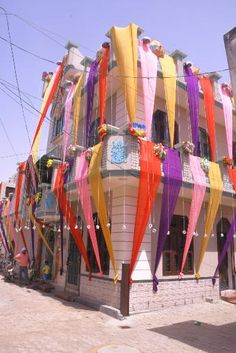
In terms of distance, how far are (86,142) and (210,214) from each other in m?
5.60

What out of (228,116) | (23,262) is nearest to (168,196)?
(228,116)

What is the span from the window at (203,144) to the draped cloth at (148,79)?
367cm

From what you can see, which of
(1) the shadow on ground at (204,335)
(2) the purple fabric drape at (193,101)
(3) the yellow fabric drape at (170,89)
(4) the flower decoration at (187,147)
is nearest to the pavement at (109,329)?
(1) the shadow on ground at (204,335)

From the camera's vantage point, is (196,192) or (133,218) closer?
(133,218)

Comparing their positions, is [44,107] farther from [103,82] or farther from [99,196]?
[99,196]

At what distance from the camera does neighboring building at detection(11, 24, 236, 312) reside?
918 cm

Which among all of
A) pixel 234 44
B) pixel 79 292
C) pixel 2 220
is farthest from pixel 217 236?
pixel 2 220

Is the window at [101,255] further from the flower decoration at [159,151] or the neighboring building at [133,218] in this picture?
the flower decoration at [159,151]

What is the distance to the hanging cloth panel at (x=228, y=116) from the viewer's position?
12461 mm

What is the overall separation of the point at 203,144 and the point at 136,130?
5.08m

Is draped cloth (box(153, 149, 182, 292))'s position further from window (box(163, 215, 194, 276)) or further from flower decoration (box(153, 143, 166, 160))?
window (box(163, 215, 194, 276))

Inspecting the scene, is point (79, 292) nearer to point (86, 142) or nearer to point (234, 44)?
point (86, 142)

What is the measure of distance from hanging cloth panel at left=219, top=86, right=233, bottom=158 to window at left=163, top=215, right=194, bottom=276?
12.3 feet

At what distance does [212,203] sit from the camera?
10859mm
